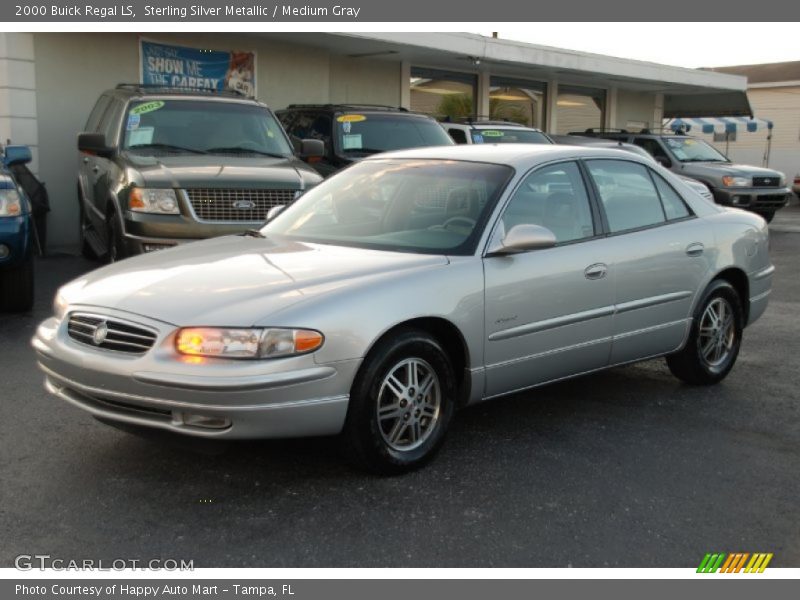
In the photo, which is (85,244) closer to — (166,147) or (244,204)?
(166,147)

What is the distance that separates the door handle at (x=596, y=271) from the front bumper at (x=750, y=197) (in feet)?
38.8

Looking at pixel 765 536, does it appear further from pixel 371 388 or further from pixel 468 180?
pixel 468 180

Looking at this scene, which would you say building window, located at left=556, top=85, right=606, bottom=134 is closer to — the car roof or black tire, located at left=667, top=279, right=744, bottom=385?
black tire, located at left=667, top=279, right=744, bottom=385

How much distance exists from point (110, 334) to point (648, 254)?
10.2 ft

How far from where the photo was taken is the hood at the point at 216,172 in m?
7.94

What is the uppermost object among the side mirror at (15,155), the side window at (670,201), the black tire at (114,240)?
the side mirror at (15,155)

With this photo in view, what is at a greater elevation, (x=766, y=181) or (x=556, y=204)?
(x=556, y=204)

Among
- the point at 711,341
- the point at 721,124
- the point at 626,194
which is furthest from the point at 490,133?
the point at 721,124

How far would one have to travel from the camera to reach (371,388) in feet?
13.4

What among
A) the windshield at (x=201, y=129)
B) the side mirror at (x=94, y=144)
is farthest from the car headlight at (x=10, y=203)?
the windshield at (x=201, y=129)

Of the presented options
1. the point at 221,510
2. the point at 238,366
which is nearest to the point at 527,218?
the point at 238,366

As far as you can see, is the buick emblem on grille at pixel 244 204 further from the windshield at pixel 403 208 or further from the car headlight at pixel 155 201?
the windshield at pixel 403 208

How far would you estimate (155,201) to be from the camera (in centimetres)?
786

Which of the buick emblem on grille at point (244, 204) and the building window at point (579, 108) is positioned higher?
the building window at point (579, 108)
